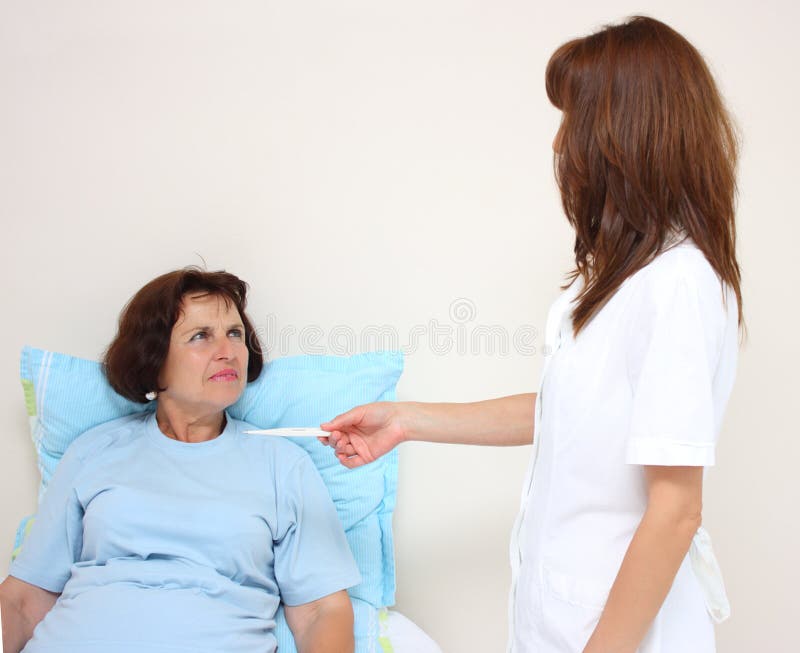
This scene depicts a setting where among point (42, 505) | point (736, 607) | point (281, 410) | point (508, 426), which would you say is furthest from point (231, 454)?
point (736, 607)

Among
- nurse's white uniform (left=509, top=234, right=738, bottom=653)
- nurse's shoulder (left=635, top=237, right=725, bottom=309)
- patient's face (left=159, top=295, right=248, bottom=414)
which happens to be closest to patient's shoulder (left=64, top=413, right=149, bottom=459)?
patient's face (left=159, top=295, right=248, bottom=414)

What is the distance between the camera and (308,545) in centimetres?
168

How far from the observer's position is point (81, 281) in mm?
2098

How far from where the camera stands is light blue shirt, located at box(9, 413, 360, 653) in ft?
4.91

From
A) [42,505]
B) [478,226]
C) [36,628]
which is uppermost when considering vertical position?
[478,226]

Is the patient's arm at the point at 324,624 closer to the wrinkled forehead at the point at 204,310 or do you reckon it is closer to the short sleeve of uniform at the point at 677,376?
the wrinkled forehead at the point at 204,310

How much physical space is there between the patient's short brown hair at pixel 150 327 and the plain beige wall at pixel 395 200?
0.20 meters

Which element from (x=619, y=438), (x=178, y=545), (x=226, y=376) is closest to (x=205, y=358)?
(x=226, y=376)

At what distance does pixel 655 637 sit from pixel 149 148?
1697 mm

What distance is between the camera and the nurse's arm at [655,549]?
3.01 ft

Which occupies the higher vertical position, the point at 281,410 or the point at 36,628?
the point at 281,410

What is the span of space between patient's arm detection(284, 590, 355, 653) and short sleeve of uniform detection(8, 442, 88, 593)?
1.60ft

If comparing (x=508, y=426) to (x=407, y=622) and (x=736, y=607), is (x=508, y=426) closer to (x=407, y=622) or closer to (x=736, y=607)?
(x=407, y=622)

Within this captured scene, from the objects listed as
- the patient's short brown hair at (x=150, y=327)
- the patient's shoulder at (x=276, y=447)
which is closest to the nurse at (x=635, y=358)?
the patient's shoulder at (x=276, y=447)
